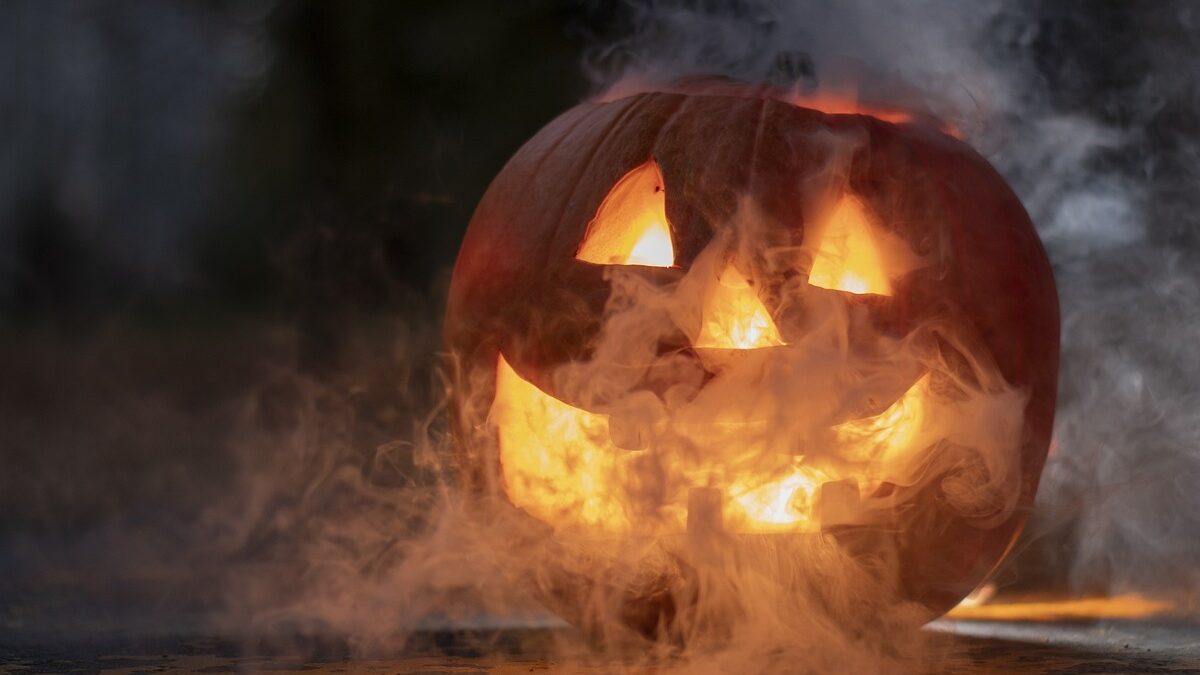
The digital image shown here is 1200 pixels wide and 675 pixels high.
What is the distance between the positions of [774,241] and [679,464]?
0.27 m

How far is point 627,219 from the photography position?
1.74m

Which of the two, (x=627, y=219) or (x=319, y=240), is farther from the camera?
(x=319, y=240)

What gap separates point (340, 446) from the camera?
8.92 ft

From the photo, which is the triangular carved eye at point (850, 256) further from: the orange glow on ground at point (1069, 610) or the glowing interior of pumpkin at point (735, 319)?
the orange glow on ground at point (1069, 610)

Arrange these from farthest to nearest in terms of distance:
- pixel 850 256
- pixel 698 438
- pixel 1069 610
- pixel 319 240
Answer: pixel 319 240 < pixel 1069 610 < pixel 850 256 < pixel 698 438

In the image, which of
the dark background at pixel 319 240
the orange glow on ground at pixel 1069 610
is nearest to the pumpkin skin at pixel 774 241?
the orange glow on ground at pixel 1069 610

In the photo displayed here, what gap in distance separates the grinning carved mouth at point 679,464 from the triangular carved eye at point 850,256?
0.13m

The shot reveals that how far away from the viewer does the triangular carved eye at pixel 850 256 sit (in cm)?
168

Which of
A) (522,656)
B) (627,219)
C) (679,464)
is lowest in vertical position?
(522,656)

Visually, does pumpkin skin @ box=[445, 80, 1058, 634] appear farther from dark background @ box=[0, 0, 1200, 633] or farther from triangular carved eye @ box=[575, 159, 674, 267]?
dark background @ box=[0, 0, 1200, 633]

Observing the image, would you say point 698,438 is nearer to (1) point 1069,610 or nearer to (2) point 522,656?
(2) point 522,656

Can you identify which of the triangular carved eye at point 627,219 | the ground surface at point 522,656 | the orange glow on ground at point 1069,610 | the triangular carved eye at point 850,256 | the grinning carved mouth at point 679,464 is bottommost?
the ground surface at point 522,656

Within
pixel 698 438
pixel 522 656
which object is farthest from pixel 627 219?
pixel 522 656

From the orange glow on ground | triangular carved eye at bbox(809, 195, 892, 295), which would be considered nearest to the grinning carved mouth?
triangular carved eye at bbox(809, 195, 892, 295)
